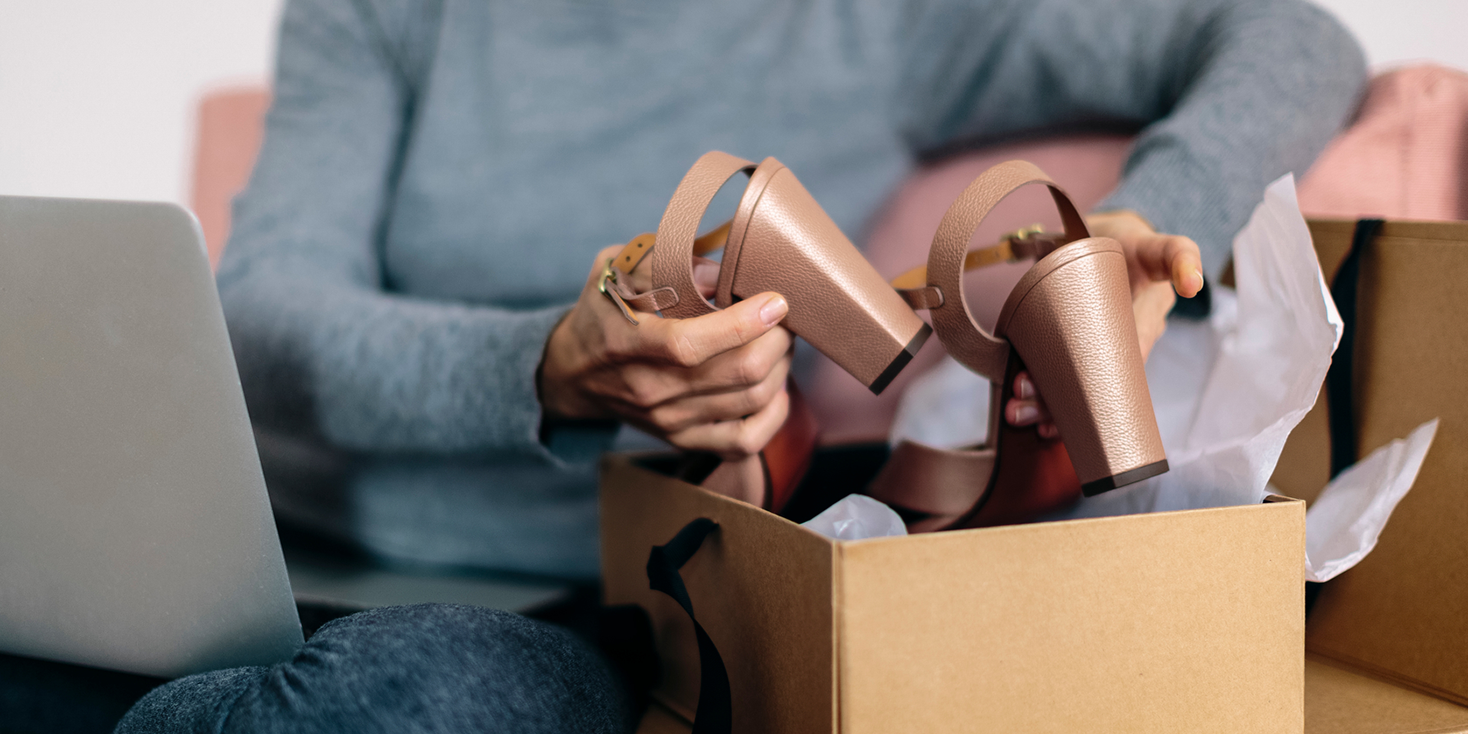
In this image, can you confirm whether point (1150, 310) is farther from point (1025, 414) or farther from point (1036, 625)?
point (1036, 625)

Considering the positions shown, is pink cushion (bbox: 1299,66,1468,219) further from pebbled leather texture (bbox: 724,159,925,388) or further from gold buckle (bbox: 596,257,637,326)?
A: gold buckle (bbox: 596,257,637,326)

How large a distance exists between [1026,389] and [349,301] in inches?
21.4

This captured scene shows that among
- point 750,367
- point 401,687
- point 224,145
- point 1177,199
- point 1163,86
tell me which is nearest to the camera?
point 401,687

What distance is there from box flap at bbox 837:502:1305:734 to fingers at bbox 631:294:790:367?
136 mm

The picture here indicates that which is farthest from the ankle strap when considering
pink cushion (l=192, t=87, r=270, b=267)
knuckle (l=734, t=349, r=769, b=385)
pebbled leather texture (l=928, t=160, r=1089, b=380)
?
pink cushion (l=192, t=87, r=270, b=267)

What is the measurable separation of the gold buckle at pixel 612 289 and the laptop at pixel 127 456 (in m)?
0.19

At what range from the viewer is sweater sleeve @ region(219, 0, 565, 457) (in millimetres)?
571

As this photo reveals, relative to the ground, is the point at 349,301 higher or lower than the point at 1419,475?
higher

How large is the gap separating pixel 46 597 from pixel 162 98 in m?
1.16

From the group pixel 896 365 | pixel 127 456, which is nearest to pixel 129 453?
pixel 127 456

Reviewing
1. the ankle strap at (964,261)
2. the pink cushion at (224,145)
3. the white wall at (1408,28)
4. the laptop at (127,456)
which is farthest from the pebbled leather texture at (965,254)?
the pink cushion at (224,145)

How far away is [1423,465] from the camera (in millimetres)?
473

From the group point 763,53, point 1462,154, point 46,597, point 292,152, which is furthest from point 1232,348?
point 292,152

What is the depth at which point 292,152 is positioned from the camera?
0.83 meters
